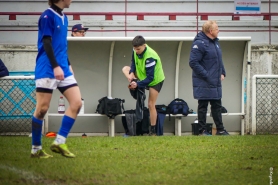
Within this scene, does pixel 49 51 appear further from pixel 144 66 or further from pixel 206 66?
pixel 144 66

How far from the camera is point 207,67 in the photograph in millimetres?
12656

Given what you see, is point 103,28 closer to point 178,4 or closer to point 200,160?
point 178,4

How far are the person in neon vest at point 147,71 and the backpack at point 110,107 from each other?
4.01ft

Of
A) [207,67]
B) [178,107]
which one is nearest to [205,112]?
[207,67]

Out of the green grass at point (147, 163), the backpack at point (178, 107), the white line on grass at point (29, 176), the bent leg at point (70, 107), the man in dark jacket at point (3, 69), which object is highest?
the man in dark jacket at point (3, 69)

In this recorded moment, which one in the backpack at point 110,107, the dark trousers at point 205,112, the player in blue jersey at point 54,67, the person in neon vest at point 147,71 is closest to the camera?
the player in blue jersey at point 54,67

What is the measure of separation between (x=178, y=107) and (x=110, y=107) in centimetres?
138

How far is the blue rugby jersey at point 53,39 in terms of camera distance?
314 inches

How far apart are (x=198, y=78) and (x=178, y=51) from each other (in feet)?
9.56

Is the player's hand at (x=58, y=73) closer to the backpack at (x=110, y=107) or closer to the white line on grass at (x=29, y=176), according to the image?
the white line on grass at (x=29, y=176)

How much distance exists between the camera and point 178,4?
20.3m

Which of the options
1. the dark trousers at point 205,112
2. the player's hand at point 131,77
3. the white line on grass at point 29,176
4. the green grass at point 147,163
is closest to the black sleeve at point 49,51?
the green grass at point 147,163

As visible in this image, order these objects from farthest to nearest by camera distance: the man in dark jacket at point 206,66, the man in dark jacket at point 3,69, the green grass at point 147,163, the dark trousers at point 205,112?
the man in dark jacket at point 3,69
the dark trousers at point 205,112
the man in dark jacket at point 206,66
the green grass at point 147,163

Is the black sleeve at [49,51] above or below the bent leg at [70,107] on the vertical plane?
above
